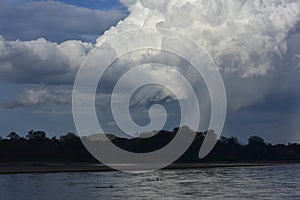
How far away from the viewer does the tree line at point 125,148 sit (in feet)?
499

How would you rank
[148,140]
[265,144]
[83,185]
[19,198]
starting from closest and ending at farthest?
[19,198], [83,185], [148,140], [265,144]

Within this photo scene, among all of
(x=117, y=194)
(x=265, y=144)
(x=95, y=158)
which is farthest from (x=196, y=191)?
(x=265, y=144)

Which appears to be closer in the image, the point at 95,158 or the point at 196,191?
the point at 196,191

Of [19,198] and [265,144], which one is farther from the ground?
[265,144]

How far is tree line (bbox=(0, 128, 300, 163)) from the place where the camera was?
152 m

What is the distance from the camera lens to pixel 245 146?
190375mm

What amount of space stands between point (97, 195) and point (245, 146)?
460 ft

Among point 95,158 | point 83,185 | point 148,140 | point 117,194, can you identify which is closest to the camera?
point 117,194

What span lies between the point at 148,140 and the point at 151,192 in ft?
402

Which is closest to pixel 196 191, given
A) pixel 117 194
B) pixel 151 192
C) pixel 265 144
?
pixel 151 192

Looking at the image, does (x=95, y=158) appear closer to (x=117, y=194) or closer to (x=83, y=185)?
(x=83, y=185)

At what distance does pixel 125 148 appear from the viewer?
585 feet

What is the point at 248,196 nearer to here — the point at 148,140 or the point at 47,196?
the point at 47,196

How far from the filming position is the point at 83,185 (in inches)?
2667
